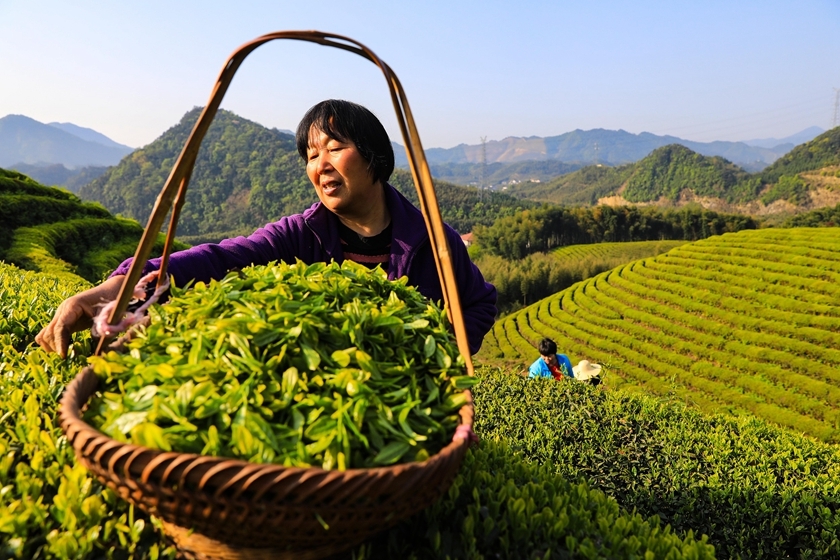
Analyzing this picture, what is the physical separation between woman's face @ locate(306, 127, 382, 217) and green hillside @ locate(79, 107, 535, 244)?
99.6 m

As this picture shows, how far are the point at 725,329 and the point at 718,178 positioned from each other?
153 m

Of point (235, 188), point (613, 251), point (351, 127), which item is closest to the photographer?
point (351, 127)

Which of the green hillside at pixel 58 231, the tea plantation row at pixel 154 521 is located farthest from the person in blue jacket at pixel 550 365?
the green hillside at pixel 58 231

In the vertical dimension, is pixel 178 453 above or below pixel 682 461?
above

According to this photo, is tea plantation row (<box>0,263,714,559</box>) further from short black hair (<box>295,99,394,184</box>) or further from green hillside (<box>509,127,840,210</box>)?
green hillside (<box>509,127,840,210</box>)

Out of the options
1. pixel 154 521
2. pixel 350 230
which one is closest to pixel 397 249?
pixel 350 230

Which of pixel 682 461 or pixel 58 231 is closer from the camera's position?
pixel 682 461

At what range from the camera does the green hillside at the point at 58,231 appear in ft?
34.6

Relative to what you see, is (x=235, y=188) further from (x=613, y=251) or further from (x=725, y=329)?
(x=725, y=329)

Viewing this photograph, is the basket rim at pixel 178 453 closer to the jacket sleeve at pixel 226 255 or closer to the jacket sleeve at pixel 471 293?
the jacket sleeve at pixel 226 255

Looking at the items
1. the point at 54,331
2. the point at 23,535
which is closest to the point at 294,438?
the point at 23,535

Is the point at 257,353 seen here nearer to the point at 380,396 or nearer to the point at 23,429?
the point at 380,396

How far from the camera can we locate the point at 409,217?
2480mm

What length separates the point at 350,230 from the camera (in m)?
2.54
